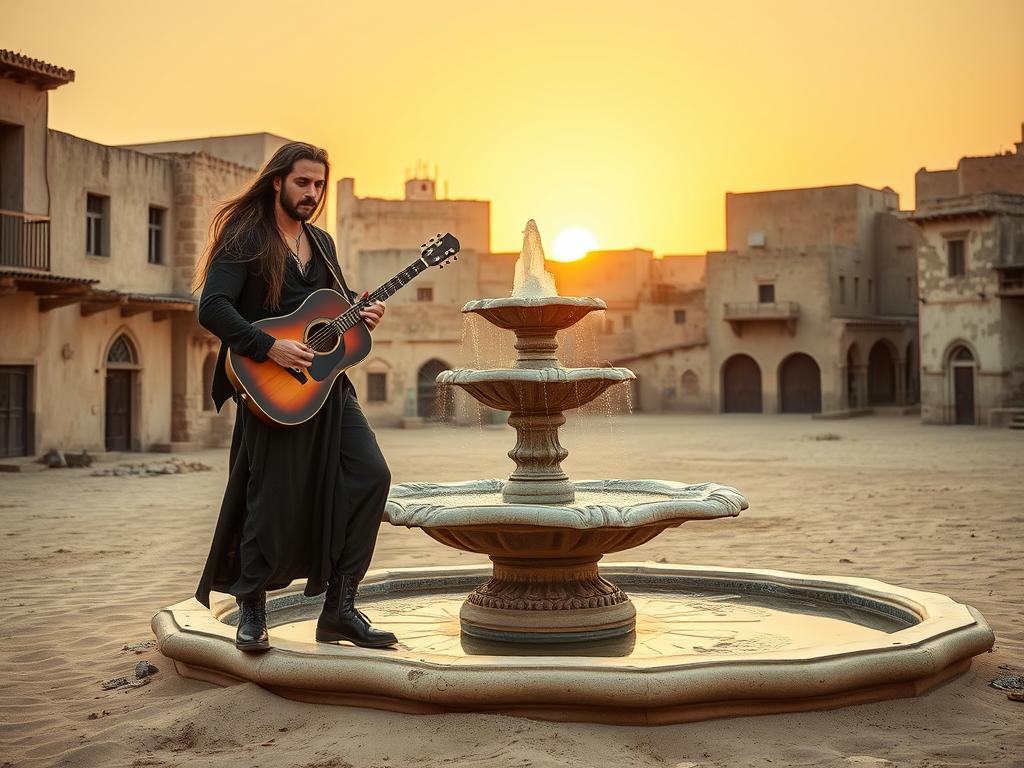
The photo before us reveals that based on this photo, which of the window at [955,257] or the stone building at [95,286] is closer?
the stone building at [95,286]

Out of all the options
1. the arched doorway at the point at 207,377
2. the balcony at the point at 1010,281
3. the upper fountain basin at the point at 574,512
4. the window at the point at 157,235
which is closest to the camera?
the upper fountain basin at the point at 574,512

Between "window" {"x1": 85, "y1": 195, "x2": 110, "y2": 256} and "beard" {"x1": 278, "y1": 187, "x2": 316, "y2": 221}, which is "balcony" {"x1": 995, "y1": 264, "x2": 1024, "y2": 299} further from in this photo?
"beard" {"x1": 278, "y1": 187, "x2": 316, "y2": 221}

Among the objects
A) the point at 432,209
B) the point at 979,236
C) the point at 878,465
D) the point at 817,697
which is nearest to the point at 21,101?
the point at 878,465

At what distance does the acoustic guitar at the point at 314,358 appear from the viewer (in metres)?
4.66

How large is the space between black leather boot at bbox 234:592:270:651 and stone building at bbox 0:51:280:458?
1724 cm

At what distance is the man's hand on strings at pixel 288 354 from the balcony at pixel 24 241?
63.2 ft

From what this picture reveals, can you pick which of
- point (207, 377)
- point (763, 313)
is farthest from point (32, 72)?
point (763, 313)

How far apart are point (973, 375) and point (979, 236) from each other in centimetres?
399

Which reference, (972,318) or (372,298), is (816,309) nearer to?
(972,318)

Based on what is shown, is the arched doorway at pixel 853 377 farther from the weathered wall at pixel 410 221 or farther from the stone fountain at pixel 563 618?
the stone fountain at pixel 563 618

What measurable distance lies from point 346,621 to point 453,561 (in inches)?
178

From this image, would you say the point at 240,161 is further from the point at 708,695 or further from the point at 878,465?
the point at 708,695

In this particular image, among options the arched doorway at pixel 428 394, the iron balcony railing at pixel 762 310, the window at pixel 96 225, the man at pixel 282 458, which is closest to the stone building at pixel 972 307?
A: the iron balcony railing at pixel 762 310

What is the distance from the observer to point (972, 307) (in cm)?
3447
